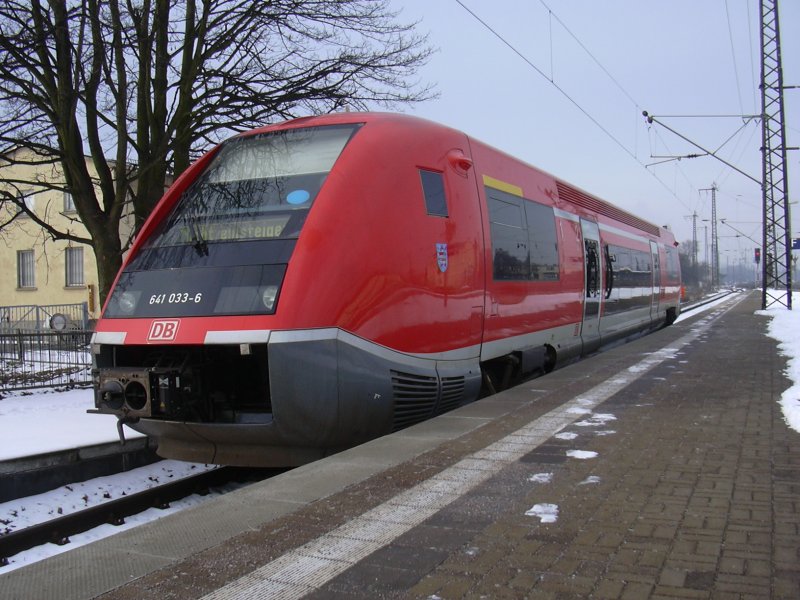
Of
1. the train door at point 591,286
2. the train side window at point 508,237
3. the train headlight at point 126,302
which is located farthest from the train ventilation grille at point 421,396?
the train door at point 591,286

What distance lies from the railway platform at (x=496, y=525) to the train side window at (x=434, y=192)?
2.02m

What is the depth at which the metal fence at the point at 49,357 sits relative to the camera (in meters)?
12.0

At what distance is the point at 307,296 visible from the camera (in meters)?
5.27

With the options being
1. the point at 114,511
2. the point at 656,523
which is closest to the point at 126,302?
the point at 114,511

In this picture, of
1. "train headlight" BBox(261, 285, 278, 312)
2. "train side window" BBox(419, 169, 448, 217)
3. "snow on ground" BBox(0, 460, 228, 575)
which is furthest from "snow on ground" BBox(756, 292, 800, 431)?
"snow on ground" BBox(0, 460, 228, 575)

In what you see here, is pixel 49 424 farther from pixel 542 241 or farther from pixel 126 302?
pixel 542 241

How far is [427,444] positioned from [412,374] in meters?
0.87

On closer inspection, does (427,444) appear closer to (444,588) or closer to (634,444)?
(634,444)

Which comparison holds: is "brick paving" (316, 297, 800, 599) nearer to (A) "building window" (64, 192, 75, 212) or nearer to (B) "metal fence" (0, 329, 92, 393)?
(B) "metal fence" (0, 329, 92, 393)

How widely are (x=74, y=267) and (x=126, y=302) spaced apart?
24.1m

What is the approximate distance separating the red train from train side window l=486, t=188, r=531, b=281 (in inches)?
4.2

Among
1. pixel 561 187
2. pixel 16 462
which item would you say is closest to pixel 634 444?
pixel 16 462

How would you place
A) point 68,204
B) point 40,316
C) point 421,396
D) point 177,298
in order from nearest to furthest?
point 177,298
point 421,396
point 40,316
point 68,204

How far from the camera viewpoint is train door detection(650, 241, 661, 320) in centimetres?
1838
